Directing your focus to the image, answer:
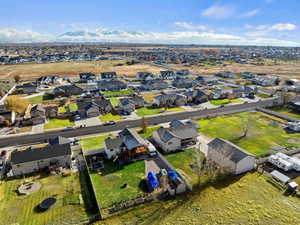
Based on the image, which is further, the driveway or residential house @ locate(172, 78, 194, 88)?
residential house @ locate(172, 78, 194, 88)

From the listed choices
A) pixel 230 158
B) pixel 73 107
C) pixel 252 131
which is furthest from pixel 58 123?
pixel 252 131

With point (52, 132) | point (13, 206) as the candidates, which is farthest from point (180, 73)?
point (13, 206)

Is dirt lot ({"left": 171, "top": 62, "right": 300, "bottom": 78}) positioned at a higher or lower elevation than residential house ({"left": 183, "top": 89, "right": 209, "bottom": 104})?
higher

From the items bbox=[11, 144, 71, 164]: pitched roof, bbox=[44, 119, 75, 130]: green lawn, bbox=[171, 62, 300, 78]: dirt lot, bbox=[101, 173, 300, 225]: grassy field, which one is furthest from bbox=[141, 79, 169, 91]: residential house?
bbox=[101, 173, 300, 225]: grassy field

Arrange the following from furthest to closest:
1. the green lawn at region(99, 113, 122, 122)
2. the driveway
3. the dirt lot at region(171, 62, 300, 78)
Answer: the dirt lot at region(171, 62, 300, 78) → the green lawn at region(99, 113, 122, 122) → the driveway

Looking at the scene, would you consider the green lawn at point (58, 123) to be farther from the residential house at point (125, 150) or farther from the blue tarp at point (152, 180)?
the blue tarp at point (152, 180)

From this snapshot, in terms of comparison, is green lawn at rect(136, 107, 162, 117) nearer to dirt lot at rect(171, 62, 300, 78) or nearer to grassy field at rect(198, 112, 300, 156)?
grassy field at rect(198, 112, 300, 156)

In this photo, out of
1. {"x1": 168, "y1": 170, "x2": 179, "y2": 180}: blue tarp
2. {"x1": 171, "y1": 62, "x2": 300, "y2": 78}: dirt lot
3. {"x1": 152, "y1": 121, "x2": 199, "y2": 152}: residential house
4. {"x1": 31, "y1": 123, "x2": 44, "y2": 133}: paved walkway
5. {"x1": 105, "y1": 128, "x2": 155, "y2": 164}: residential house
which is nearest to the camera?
{"x1": 168, "y1": 170, "x2": 179, "y2": 180}: blue tarp

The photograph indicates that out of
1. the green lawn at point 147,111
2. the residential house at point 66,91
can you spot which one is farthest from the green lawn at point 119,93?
the green lawn at point 147,111
